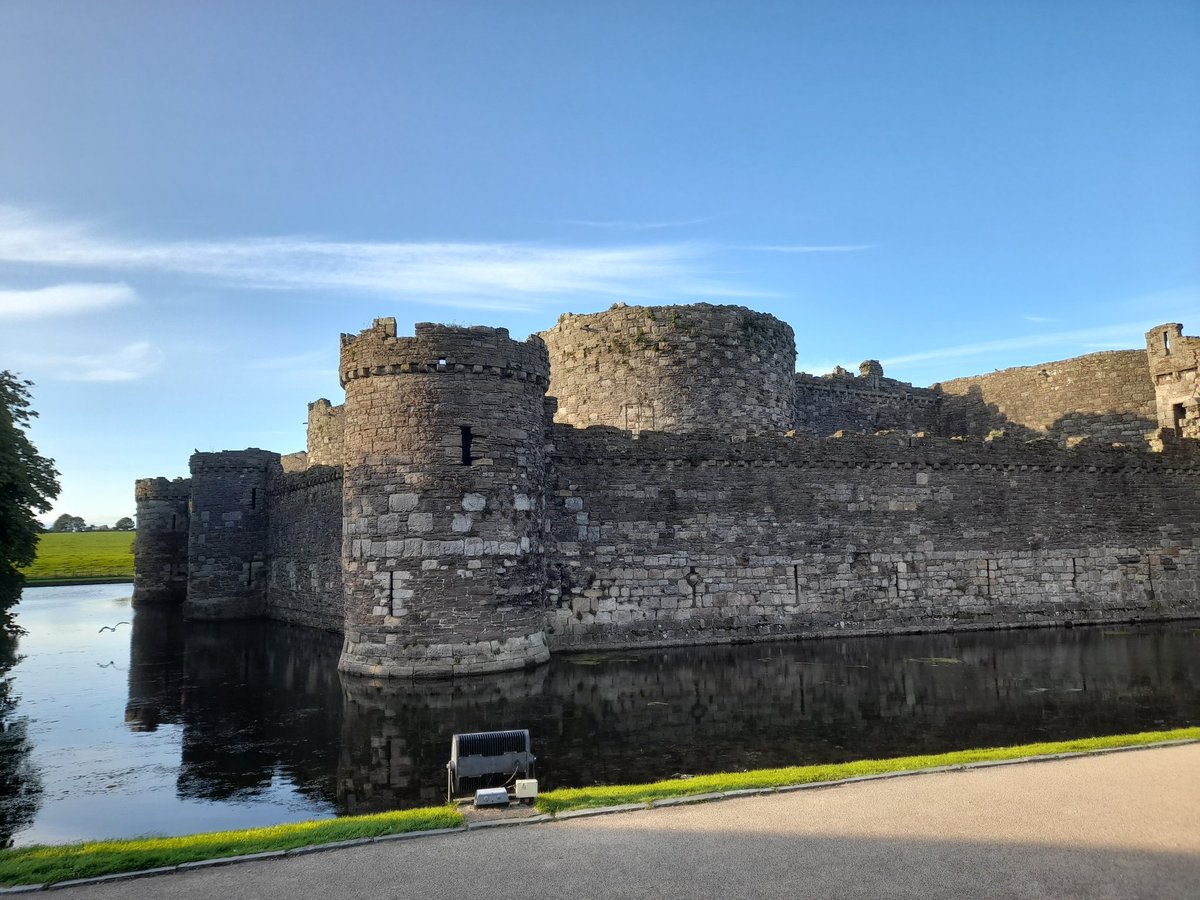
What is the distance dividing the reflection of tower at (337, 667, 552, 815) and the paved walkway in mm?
2179

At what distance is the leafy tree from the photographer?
20.3m

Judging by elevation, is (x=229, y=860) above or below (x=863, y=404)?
below

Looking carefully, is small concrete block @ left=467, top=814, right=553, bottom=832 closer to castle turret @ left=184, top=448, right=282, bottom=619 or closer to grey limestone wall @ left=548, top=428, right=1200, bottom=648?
grey limestone wall @ left=548, top=428, right=1200, bottom=648

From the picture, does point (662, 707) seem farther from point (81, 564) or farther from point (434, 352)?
point (81, 564)

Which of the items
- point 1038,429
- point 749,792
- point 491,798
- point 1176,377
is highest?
point 1176,377

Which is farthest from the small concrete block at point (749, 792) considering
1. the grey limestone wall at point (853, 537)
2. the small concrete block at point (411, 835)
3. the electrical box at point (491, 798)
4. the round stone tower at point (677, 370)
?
the round stone tower at point (677, 370)

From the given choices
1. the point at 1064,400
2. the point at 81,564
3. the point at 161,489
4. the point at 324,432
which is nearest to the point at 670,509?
the point at 324,432

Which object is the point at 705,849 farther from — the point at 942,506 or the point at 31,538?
the point at 31,538

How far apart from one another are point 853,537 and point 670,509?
18.9ft

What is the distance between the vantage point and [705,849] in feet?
24.0

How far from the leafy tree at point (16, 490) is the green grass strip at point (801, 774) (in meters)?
18.2

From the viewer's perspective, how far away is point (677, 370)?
1050 inches

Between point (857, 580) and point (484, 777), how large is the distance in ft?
52.5

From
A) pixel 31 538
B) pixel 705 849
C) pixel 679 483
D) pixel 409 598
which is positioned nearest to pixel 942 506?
pixel 679 483
